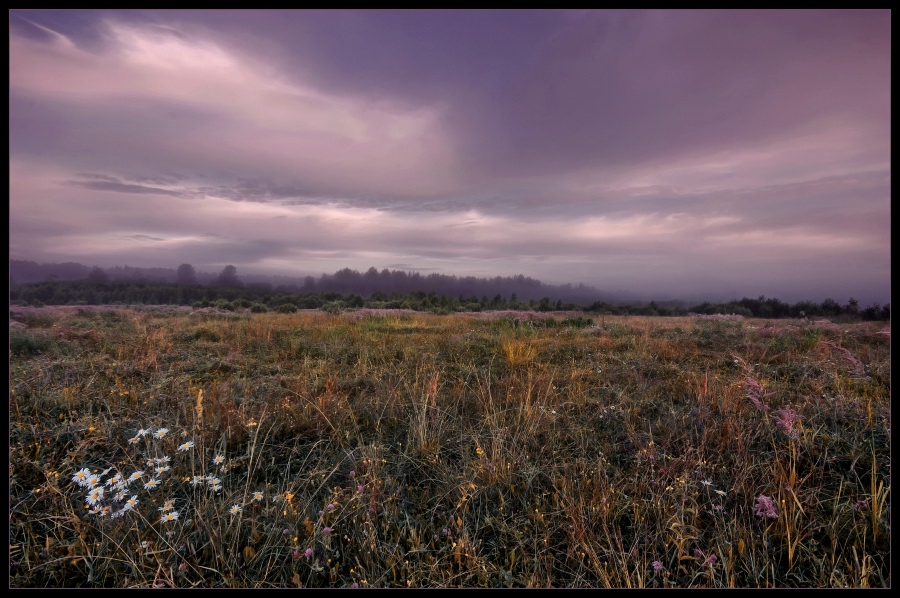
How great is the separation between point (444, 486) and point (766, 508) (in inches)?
79.8

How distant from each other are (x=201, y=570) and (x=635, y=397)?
460 cm

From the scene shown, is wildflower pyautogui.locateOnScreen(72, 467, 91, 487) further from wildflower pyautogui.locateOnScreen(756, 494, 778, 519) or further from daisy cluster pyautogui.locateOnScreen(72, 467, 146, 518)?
wildflower pyautogui.locateOnScreen(756, 494, 778, 519)

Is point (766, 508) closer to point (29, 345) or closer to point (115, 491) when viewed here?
point (115, 491)

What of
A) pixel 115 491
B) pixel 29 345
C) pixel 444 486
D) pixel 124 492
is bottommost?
pixel 444 486

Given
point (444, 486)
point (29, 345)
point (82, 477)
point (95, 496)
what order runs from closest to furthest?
point (95, 496)
point (82, 477)
point (444, 486)
point (29, 345)

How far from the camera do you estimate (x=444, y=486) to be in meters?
2.70

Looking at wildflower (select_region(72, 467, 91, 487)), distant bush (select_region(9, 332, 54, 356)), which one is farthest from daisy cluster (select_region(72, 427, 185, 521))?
distant bush (select_region(9, 332, 54, 356))

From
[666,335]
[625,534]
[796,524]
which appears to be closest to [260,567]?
[625,534]

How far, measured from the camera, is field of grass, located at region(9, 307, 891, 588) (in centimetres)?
194

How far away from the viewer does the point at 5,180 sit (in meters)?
1.88

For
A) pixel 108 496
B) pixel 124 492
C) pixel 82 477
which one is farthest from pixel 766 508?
pixel 82 477

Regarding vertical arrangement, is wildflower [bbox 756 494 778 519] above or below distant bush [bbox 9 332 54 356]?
below

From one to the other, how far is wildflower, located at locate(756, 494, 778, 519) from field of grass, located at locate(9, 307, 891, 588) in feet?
0.09

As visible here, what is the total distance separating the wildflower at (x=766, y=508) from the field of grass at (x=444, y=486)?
1.1 inches
